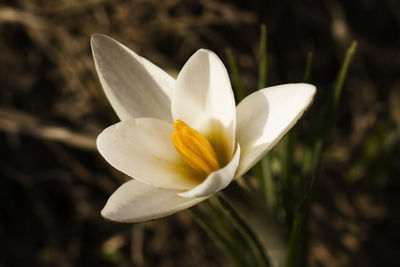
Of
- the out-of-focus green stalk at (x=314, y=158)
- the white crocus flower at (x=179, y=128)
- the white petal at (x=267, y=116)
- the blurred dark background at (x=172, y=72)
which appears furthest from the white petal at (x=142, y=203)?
the blurred dark background at (x=172, y=72)

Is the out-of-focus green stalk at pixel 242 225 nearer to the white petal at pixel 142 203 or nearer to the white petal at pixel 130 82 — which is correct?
the white petal at pixel 142 203

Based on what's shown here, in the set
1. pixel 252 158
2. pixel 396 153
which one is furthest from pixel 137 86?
pixel 396 153

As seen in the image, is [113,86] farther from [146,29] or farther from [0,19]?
[0,19]

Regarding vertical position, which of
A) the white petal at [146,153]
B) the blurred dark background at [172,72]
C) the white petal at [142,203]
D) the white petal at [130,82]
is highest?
the white petal at [130,82]

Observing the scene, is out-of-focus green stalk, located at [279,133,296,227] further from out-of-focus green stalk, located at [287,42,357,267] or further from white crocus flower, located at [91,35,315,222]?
white crocus flower, located at [91,35,315,222]

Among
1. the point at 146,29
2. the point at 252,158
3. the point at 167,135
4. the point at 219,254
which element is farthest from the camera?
the point at 146,29
